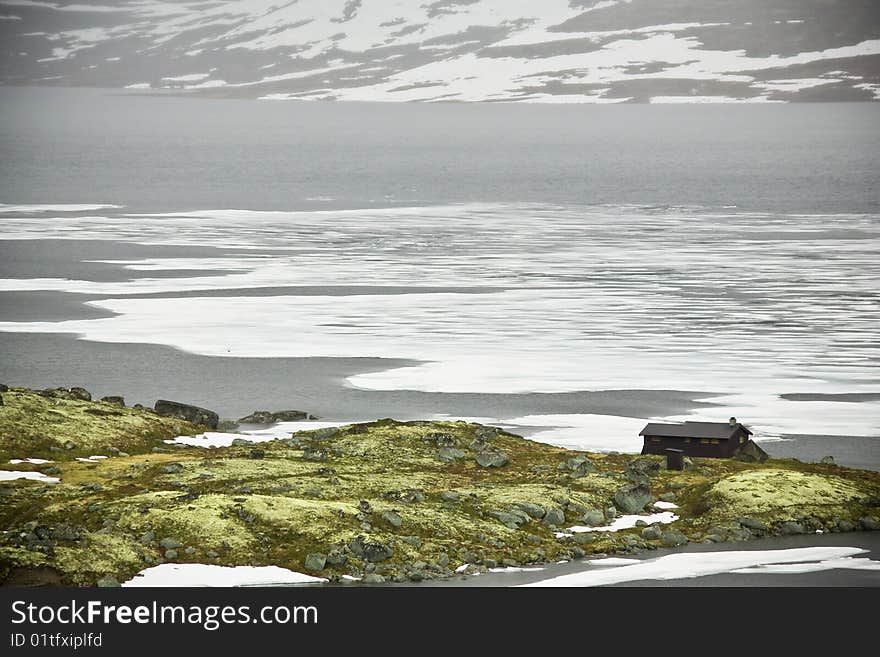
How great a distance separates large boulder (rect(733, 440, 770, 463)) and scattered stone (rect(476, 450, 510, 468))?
8.18 m

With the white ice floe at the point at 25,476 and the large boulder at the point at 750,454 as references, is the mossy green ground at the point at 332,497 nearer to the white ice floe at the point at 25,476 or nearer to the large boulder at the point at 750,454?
the white ice floe at the point at 25,476

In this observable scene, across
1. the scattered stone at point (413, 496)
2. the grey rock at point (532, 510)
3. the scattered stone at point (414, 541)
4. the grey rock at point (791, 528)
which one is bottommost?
the grey rock at point (791, 528)

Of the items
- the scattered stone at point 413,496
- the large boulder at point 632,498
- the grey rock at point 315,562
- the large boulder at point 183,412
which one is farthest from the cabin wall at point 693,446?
the large boulder at point 183,412

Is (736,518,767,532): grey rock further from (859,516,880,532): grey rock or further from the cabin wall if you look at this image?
the cabin wall

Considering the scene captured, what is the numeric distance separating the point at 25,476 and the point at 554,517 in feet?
54.2

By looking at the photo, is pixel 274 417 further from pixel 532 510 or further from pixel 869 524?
pixel 869 524

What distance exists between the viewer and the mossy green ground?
40031 mm

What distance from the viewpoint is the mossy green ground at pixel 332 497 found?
1576 inches

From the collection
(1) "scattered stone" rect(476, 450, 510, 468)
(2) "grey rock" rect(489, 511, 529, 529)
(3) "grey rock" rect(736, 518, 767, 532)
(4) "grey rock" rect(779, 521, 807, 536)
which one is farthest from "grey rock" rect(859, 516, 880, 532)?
(1) "scattered stone" rect(476, 450, 510, 468)

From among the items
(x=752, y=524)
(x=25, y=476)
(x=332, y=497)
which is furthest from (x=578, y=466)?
(x=25, y=476)

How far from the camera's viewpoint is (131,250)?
123 metres

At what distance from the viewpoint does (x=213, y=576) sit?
38.7 metres

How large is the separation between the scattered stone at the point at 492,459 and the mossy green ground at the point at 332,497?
0.24 metres

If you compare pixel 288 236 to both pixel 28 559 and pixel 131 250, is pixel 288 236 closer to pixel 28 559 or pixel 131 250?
pixel 131 250
